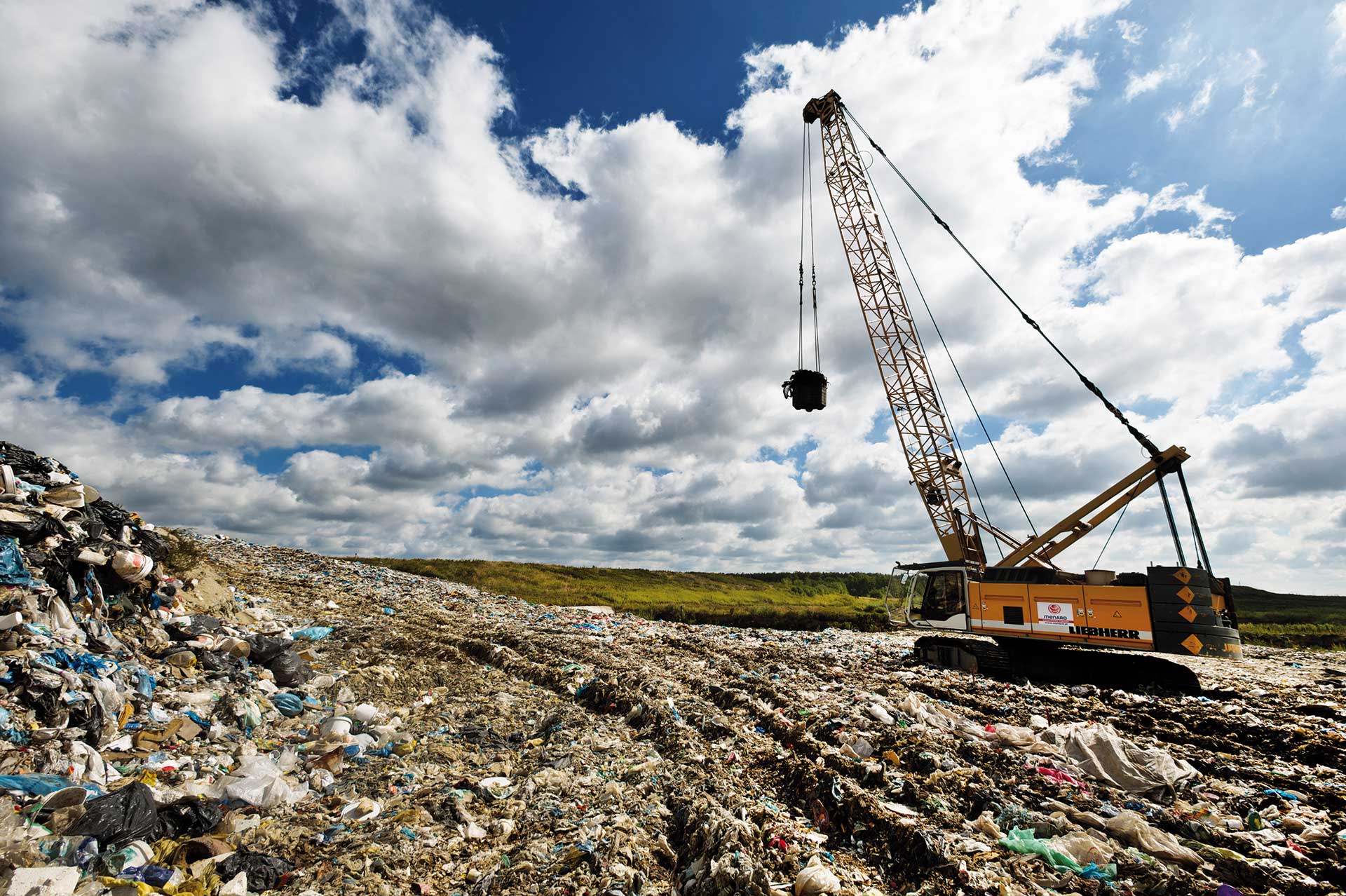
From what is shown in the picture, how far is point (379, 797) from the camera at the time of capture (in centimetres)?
482

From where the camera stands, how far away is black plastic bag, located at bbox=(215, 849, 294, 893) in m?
3.55

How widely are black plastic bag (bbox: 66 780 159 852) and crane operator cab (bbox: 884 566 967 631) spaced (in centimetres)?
1190

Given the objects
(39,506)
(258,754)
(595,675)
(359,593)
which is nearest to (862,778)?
(595,675)

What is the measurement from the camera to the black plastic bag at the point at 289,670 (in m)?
7.21

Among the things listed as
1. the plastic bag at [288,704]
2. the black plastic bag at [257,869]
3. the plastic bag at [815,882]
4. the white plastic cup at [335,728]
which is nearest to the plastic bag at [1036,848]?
the plastic bag at [815,882]

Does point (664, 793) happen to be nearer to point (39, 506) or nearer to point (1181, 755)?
point (1181, 755)

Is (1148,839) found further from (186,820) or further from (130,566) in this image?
(130,566)

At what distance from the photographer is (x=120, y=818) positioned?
362 cm

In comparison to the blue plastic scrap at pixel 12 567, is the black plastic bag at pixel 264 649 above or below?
below

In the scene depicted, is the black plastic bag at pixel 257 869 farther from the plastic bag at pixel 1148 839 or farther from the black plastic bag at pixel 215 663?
the plastic bag at pixel 1148 839

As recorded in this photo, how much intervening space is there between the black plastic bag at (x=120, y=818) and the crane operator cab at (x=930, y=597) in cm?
1190

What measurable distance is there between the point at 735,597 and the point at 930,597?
2847cm

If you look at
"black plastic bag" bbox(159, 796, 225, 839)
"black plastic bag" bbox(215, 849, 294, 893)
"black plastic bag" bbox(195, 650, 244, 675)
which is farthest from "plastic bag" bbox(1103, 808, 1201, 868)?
"black plastic bag" bbox(195, 650, 244, 675)

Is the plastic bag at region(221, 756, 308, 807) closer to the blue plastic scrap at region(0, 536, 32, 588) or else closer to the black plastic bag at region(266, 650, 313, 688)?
the black plastic bag at region(266, 650, 313, 688)
